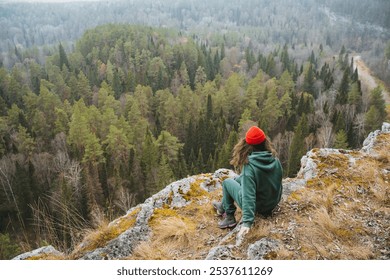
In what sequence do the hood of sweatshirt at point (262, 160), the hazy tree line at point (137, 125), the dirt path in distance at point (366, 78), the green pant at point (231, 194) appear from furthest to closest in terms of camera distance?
the dirt path in distance at point (366, 78) → the hazy tree line at point (137, 125) → the green pant at point (231, 194) → the hood of sweatshirt at point (262, 160)

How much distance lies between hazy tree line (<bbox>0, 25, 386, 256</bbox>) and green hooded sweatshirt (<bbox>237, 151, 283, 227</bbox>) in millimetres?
5191

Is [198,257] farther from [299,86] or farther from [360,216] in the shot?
[299,86]

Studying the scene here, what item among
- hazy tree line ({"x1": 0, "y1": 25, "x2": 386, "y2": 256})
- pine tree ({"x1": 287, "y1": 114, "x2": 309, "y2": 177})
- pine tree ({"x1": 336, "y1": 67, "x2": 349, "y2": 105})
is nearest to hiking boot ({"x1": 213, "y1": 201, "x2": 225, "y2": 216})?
hazy tree line ({"x1": 0, "y1": 25, "x2": 386, "y2": 256})

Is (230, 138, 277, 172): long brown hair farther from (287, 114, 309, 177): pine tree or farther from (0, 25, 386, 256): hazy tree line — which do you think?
(287, 114, 309, 177): pine tree

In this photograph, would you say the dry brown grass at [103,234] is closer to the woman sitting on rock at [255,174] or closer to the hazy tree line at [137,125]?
the hazy tree line at [137,125]

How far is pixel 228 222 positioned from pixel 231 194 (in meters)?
0.58

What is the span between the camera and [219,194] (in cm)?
702

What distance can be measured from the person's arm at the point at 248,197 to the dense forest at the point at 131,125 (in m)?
3.67

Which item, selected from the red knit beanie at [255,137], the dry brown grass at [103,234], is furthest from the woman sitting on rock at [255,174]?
the dry brown grass at [103,234]

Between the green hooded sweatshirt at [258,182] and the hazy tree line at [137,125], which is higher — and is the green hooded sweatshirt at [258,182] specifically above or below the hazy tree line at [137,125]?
above

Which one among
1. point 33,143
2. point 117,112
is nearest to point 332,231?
point 33,143

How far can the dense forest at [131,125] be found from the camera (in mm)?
33406

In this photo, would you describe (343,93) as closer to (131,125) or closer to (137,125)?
(137,125)

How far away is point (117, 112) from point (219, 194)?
5572 centimetres
